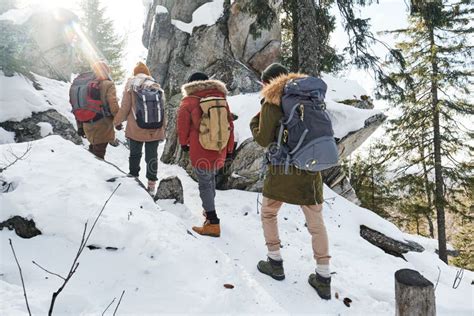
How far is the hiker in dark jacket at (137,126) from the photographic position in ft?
17.9

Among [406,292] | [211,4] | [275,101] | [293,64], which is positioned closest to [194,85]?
[275,101]

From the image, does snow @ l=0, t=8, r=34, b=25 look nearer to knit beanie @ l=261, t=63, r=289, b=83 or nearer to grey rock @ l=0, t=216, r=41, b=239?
grey rock @ l=0, t=216, r=41, b=239

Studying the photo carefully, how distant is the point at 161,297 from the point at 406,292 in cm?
188

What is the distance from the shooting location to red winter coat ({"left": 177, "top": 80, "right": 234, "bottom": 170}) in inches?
180

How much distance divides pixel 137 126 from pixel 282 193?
3102mm

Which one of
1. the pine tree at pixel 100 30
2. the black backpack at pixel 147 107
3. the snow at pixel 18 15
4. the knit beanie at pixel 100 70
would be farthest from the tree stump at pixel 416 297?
the pine tree at pixel 100 30

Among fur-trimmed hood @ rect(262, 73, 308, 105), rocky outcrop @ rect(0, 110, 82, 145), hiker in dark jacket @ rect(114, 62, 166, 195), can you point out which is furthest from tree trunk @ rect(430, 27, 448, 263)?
rocky outcrop @ rect(0, 110, 82, 145)

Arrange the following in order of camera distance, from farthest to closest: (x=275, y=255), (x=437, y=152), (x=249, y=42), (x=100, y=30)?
(x=100, y=30) → (x=249, y=42) → (x=437, y=152) → (x=275, y=255)

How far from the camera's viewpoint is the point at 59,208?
3.26 m

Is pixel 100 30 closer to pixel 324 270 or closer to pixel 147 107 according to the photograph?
pixel 147 107

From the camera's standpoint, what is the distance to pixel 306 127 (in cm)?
342

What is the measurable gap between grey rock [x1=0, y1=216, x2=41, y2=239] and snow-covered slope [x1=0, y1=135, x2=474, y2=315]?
6 centimetres

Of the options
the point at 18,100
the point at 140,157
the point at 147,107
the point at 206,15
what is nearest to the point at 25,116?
the point at 18,100

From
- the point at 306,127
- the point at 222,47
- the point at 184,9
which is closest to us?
the point at 306,127
